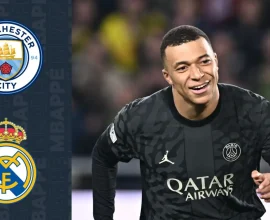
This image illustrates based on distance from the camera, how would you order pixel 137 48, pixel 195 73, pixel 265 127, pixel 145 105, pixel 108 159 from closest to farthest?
pixel 195 73 < pixel 265 127 < pixel 145 105 < pixel 108 159 < pixel 137 48

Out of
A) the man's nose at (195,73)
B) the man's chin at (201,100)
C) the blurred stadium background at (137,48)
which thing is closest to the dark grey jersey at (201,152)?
the man's chin at (201,100)

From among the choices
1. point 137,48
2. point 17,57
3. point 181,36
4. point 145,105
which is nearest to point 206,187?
point 145,105

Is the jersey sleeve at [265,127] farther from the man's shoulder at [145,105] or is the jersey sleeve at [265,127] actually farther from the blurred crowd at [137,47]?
the blurred crowd at [137,47]

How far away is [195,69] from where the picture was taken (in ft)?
10.7

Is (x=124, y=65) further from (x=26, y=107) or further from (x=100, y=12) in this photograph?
(x=26, y=107)

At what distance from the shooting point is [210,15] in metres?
7.17

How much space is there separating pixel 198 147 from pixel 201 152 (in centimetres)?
2

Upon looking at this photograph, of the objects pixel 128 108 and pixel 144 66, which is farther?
pixel 144 66

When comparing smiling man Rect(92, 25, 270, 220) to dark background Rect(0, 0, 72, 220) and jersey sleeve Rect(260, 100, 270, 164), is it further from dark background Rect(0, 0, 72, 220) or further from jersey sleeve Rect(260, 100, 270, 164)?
dark background Rect(0, 0, 72, 220)

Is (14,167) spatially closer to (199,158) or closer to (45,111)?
(45,111)

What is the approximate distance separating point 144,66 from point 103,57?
0.35 m

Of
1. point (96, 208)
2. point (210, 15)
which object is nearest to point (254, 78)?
point (210, 15)

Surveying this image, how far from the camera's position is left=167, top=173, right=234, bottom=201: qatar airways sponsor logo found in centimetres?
339

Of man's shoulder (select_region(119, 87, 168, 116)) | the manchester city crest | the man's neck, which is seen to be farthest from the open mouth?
the manchester city crest
